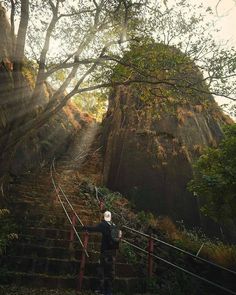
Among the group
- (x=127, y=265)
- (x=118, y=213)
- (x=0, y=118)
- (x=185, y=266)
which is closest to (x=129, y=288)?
(x=127, y=265)

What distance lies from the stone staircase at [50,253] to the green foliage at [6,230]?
211 mm

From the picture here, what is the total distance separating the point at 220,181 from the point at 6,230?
Answer: 21.4ft

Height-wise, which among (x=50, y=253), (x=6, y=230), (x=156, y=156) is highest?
(x=156, y=156)

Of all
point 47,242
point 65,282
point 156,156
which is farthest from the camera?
point 156,156

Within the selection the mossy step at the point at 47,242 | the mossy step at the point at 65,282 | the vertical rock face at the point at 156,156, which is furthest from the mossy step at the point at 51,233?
the vertical rock face at the point at 156,156

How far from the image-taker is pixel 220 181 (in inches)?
387

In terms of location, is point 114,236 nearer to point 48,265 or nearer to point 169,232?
point 48,265

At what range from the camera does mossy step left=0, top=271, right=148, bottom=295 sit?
7191 mm

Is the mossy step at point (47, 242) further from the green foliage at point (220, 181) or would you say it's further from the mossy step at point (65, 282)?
the green foliage at point (220, 181)

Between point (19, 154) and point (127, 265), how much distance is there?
9.07 metres

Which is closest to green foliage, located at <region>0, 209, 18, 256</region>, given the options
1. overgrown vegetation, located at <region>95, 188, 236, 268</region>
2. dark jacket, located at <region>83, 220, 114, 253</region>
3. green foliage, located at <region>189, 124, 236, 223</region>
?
dark jacket, located at <region>83, 220, 114, 253</region>

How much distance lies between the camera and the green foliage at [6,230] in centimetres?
808

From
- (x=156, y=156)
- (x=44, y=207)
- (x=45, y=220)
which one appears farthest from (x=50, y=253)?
(x=156, y=156)

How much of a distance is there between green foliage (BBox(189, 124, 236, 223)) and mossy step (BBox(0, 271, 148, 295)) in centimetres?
382
